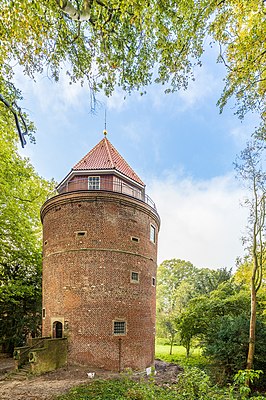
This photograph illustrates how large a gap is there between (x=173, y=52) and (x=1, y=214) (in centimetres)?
1486

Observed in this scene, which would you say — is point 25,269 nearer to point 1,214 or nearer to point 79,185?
point 1,214

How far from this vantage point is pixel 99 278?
47.6 feet

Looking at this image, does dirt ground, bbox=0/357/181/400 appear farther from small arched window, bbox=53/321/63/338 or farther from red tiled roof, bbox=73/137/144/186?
red tiled roof, bbox=73/137/144/186

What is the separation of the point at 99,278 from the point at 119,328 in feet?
9.16

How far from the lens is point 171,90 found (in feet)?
17.5

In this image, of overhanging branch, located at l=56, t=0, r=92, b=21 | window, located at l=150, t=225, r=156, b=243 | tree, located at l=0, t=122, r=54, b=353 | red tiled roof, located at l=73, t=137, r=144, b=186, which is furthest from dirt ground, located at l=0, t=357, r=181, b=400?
red tiled roof, located at l=73, t=137, r=144, b=186

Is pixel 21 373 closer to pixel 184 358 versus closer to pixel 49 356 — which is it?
pixel 49 356

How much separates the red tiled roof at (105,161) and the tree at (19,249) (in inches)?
133

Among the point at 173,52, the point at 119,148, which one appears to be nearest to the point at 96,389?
the point at 173,52

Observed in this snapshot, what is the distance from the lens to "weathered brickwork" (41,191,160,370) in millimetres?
13969

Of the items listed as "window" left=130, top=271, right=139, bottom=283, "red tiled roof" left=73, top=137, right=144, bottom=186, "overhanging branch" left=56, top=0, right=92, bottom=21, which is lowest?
"window" left=130, top=271, right=139, bottom=283

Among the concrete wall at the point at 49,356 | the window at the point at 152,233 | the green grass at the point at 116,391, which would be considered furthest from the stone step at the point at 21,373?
the window at the point at 152,233

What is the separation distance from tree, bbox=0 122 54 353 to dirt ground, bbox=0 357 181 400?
19.8 feet

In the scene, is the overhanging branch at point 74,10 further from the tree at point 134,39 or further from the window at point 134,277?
the window at point 134,277
